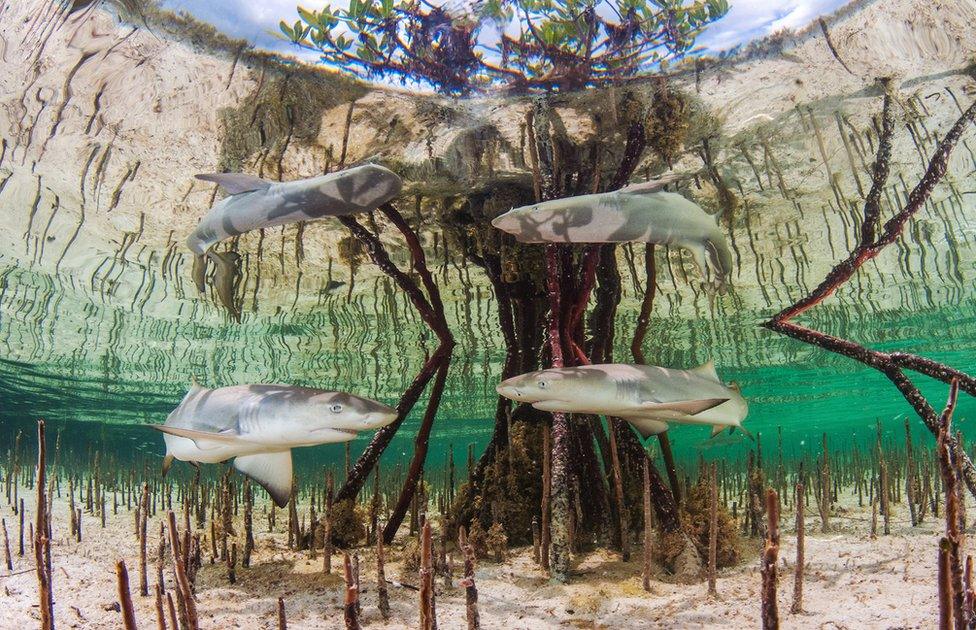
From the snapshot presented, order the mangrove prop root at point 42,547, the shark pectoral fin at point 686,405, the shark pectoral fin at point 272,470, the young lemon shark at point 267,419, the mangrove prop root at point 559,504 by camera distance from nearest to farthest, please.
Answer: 1. the mangrove prop root at point 42,547
2. the young lemon shark at point 267,419
3. the shark pectoral fin at point 686,405
4. the shark pectoral fin at point 272,470
5. the mangrove prop root at point 559,504

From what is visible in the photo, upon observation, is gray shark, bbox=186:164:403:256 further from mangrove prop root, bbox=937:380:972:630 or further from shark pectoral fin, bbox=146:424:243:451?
mangrove prop root, bbox=937:380:972:630

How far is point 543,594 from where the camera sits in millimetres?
4945

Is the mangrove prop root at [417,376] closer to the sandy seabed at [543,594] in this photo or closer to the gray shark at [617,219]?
the sandy seabed at [543,594]

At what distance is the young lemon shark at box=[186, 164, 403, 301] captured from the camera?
5027 mm

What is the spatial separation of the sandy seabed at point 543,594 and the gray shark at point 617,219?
2.91m

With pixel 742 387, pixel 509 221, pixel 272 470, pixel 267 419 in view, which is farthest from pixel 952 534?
pixel 742 387

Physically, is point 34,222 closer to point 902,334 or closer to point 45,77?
point 45,77

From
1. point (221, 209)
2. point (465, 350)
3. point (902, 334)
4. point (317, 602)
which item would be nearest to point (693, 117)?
point (221, 209)

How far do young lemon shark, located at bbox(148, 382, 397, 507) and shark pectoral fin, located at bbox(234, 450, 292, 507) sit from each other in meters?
0.25

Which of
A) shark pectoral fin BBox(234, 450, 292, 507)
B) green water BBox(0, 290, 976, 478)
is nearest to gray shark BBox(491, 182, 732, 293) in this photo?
shark pectoral fin BBox(234, 450, 292, 507)

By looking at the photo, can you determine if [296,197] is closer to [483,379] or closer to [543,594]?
[543,594]

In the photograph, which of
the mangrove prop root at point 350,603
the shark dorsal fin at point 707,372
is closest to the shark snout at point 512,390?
the shark dorsal fin at point 707,372

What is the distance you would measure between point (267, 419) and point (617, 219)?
3285 mm

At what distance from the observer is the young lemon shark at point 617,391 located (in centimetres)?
427
